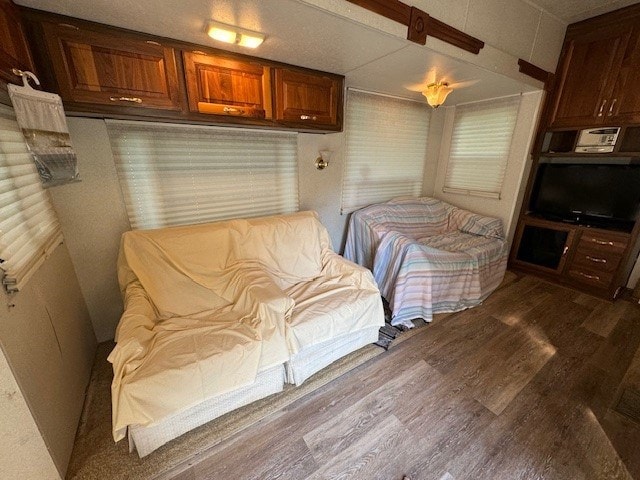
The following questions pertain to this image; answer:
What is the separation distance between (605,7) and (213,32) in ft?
11.0

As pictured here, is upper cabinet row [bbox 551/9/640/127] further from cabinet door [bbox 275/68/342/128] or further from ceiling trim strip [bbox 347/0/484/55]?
cabinet door [bbox 275/68/342/128]

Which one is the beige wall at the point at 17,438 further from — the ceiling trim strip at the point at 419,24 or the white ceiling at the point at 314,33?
the ceiling trim strip at the point at 419,24

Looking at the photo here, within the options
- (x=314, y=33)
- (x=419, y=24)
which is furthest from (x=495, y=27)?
(x=314, y=33)

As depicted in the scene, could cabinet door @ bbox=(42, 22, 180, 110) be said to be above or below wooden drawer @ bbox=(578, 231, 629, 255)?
above

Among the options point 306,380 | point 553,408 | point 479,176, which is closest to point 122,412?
point 306,380

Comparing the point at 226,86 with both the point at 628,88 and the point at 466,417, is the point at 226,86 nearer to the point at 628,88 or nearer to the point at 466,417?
the point at 466,417

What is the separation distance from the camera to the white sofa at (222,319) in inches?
48.6

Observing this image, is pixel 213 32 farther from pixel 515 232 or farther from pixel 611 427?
pixel 515 232

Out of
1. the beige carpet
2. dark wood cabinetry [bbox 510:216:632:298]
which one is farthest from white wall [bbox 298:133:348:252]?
dark wood cabinetry [bbox 510:216:632:298]

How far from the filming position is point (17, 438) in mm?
972

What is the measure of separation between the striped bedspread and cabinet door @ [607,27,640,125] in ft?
4.39

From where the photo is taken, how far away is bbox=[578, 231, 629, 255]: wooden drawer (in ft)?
8.13

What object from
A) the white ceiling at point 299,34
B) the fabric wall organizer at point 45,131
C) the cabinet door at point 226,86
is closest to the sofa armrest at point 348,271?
the cabinet door at point 226,86

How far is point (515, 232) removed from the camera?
325 cm
